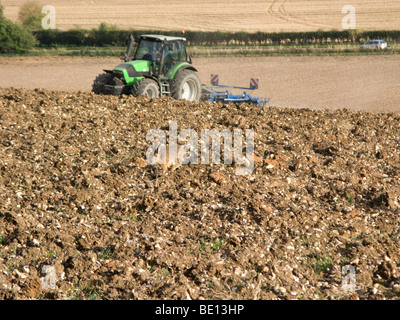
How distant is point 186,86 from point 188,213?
758 cm

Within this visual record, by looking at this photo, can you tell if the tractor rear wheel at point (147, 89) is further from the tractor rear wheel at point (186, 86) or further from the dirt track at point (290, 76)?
the dirt track at point (290, 76)

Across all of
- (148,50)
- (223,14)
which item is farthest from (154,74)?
(223,14)

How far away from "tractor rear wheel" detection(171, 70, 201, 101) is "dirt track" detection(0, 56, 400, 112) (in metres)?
5.23

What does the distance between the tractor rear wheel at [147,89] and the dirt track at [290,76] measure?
6794mm

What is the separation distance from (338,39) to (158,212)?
29683 millimetres

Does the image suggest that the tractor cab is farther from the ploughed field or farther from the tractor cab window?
the ploughed field

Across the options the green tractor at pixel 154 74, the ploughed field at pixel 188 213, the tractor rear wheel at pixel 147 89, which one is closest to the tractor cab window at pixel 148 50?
the green tractor at pixel 154 74

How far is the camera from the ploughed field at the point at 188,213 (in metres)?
4.71

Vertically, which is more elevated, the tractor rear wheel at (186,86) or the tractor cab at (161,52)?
the tractor cab at (161,52)

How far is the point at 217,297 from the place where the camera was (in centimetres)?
442

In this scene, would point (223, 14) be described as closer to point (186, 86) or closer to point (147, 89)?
point (186, 86)

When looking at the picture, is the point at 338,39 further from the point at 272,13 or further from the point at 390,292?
the point at 390,292

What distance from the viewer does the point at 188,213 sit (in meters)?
6.15

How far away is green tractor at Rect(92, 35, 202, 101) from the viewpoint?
1200 cm
